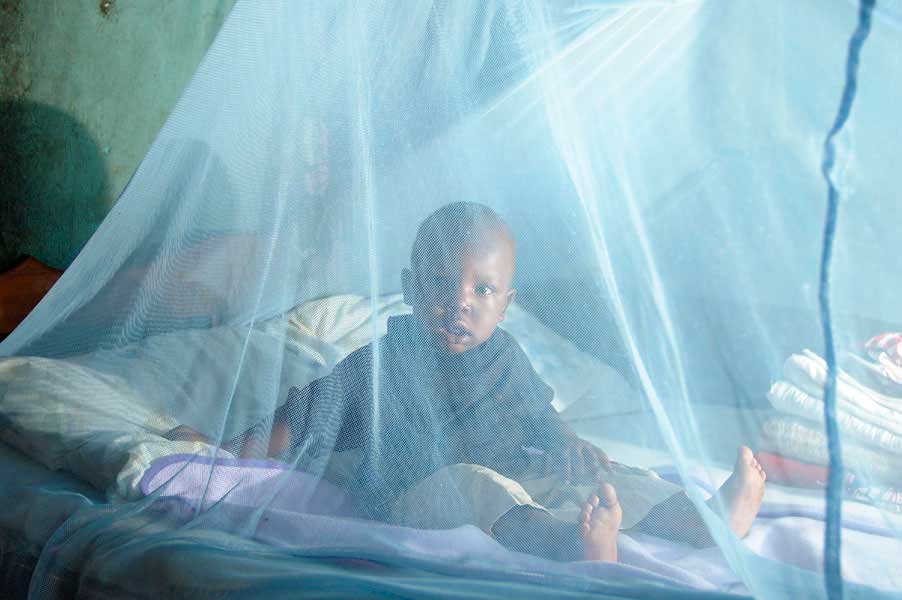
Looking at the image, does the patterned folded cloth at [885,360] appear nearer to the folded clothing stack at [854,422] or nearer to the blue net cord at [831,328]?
the folded clothing stack at [854,422]

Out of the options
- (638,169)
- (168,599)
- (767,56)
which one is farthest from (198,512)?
(767,56)

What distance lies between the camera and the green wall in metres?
2.61

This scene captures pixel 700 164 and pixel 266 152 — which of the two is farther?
pixel 266 152

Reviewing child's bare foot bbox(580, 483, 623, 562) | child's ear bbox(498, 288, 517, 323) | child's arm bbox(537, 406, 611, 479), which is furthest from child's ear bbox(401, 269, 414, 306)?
child's bare foot bbox(580, 483, 623, 562)

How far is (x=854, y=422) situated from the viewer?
3.36ft

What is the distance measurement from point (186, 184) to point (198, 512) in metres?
0.51

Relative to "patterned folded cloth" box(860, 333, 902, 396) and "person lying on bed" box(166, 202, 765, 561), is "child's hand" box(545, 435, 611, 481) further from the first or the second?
"patterned folded cloth" box(860, 333, 902, 396)

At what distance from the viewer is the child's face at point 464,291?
3.87 feet

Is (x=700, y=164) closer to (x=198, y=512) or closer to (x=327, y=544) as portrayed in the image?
(x=327, y=544)

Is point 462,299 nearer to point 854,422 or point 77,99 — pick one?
point 854,422

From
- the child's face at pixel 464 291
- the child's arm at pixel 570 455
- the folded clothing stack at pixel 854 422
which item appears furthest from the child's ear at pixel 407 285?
the folded clothing stack at pixel 854 422

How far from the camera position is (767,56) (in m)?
1.11

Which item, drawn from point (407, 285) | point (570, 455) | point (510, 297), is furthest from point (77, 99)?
point (570, 455)

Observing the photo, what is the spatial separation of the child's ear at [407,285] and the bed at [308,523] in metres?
0.02
